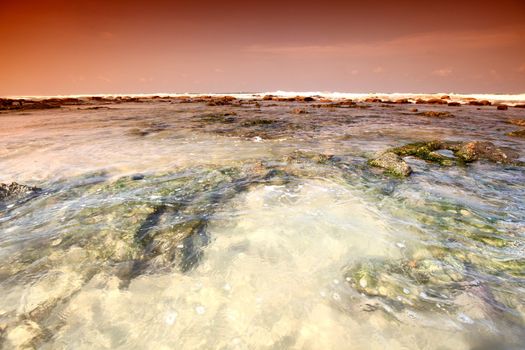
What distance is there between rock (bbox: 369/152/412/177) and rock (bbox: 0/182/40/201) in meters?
8.24

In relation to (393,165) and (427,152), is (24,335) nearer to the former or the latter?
(393,165)

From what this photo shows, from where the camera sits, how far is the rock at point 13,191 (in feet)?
19.2

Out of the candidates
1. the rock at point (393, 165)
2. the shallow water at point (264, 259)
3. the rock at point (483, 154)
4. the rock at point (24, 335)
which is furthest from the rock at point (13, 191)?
the rock at point (483, 154)

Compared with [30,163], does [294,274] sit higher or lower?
lower

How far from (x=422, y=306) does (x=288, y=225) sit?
2157 mm

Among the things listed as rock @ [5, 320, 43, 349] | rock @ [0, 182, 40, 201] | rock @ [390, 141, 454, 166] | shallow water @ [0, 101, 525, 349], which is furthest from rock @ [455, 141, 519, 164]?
rock @ [0, 182, 40, 201]

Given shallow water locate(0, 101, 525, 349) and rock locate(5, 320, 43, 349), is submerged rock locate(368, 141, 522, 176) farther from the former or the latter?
rock locate(5, 320, 43, 349)

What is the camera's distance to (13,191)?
600 centimetres

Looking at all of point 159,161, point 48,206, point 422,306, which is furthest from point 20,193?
point 422,306

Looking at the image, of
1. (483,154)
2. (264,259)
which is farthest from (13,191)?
(483,154)

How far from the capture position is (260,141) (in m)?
11.9

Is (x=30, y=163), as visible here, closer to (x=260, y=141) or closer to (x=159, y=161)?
(x=159, y=161)

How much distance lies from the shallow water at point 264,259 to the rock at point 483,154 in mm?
1407

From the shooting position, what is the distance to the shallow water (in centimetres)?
292
